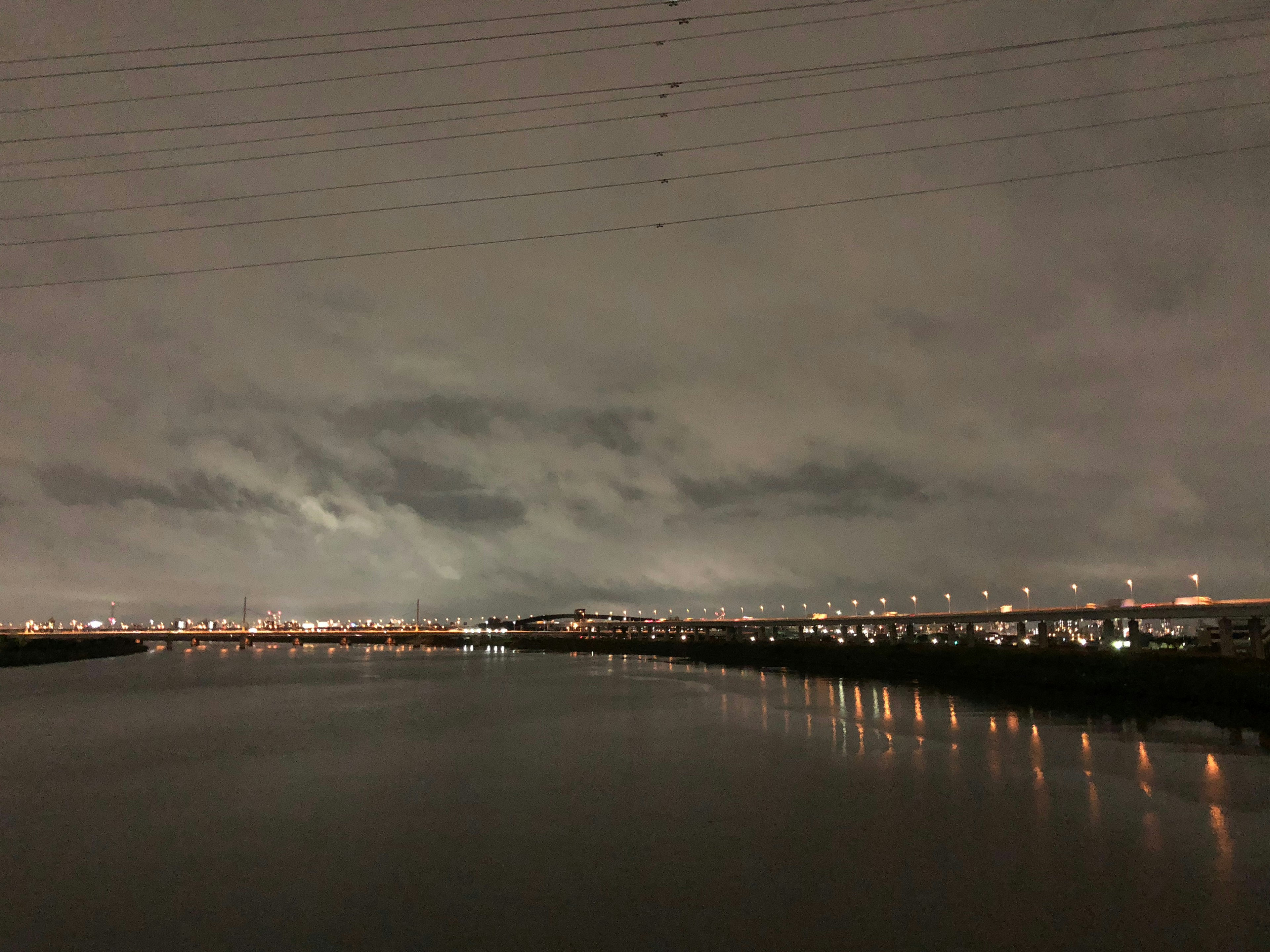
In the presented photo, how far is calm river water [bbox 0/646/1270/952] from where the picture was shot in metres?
9.52

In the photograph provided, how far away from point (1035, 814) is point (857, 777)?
14.2 ft

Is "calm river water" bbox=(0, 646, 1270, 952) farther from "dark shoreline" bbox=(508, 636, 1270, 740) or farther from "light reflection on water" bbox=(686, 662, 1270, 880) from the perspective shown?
"dark shoreline" bbox=(508, 636, 1270, 740)

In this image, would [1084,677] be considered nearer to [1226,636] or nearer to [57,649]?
[1226,636]

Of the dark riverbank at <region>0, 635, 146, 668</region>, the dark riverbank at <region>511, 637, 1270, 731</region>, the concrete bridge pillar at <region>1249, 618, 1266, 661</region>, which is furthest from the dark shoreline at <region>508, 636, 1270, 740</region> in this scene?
the dark riverbank at <region>0, 635, 146, 668</region>

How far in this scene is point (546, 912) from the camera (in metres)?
10.1

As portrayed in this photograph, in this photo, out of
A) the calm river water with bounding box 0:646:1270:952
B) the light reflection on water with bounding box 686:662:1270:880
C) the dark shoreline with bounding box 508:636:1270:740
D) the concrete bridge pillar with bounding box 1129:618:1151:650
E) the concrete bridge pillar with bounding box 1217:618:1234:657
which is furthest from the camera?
the concrete bridge pillar with bounding box 1129:618:1151:650

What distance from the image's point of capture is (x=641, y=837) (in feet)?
43.7

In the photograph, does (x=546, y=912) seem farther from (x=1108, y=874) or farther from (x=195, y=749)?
(x=195, y=749)

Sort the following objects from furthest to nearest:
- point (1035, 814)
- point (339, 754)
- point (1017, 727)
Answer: point (1017, 727) < point (339, 754) < point (1035, 814)

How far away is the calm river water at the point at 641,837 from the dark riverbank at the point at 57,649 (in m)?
63.6

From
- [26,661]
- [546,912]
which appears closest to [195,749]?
[546,912]

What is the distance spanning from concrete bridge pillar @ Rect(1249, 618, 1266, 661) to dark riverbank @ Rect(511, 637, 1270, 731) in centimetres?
96

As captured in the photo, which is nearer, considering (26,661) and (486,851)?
(486,851)

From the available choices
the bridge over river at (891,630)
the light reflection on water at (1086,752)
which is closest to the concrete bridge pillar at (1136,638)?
the bridge over river at (891,630)
